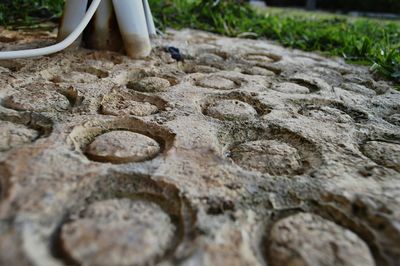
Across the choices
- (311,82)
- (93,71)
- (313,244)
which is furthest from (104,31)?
(313,244)

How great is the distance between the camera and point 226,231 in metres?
0.59

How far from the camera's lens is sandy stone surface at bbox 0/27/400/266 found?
0.56 metres

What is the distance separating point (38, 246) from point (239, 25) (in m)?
2.58

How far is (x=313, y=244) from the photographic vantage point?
58cm

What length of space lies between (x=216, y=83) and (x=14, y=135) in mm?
753

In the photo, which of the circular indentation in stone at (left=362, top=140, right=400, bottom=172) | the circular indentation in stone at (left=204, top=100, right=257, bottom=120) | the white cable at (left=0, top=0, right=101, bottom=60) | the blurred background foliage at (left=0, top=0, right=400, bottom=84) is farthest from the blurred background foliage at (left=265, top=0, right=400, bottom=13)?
the circular indentation in stone at (left=362, top=140, right=400, bottom=172)

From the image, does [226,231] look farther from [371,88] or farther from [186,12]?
[186,12]

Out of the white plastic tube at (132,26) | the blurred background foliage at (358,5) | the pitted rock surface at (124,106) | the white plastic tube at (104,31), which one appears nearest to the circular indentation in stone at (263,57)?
the white plastic tube at (132,26)

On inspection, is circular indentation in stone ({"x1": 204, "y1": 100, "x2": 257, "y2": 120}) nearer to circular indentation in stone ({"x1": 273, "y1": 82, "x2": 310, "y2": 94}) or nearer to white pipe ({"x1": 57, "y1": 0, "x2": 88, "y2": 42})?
circular indentation in stone ({"x1": 273, "y1": 82, "x2": 310, "y2": 94})

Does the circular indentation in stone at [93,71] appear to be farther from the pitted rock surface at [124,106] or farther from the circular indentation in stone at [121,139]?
the circular indentation in stone at [121,139]

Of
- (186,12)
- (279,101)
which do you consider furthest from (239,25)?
(279,101)

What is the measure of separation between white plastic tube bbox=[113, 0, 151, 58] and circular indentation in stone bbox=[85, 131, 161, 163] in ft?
2.70

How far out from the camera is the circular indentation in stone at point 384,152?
85 centimetres

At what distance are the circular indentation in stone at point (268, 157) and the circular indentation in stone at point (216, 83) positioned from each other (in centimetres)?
46
